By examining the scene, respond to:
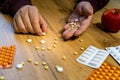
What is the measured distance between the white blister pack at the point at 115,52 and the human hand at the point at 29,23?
0.88 ft

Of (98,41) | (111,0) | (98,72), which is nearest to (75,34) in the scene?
(98,41)

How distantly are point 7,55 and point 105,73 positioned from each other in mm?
328

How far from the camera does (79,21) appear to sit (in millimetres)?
880

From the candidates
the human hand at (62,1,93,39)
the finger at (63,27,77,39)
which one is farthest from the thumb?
the finger at (63,27,77,39)

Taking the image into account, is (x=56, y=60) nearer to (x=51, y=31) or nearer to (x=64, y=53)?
(x=64, y=53)

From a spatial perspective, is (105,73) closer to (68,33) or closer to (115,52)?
(115,52)

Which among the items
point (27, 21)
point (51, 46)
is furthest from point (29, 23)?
point (51, 46)

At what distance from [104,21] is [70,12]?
0.67ft

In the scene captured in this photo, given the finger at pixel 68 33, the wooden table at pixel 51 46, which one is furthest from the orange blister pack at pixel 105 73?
the finger at pixel 68 33

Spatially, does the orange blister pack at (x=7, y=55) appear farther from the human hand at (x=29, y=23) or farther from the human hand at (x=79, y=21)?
the human hand at (x=79, y=21)

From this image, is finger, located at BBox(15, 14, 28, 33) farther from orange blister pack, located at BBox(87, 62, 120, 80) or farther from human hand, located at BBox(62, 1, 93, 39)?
orange blister pack, located at BBox(87, 62, 120, 80)

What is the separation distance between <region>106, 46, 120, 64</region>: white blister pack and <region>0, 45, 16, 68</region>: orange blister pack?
0.34m

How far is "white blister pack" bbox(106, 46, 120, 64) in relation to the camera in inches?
27.7

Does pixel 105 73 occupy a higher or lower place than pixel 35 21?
lower
